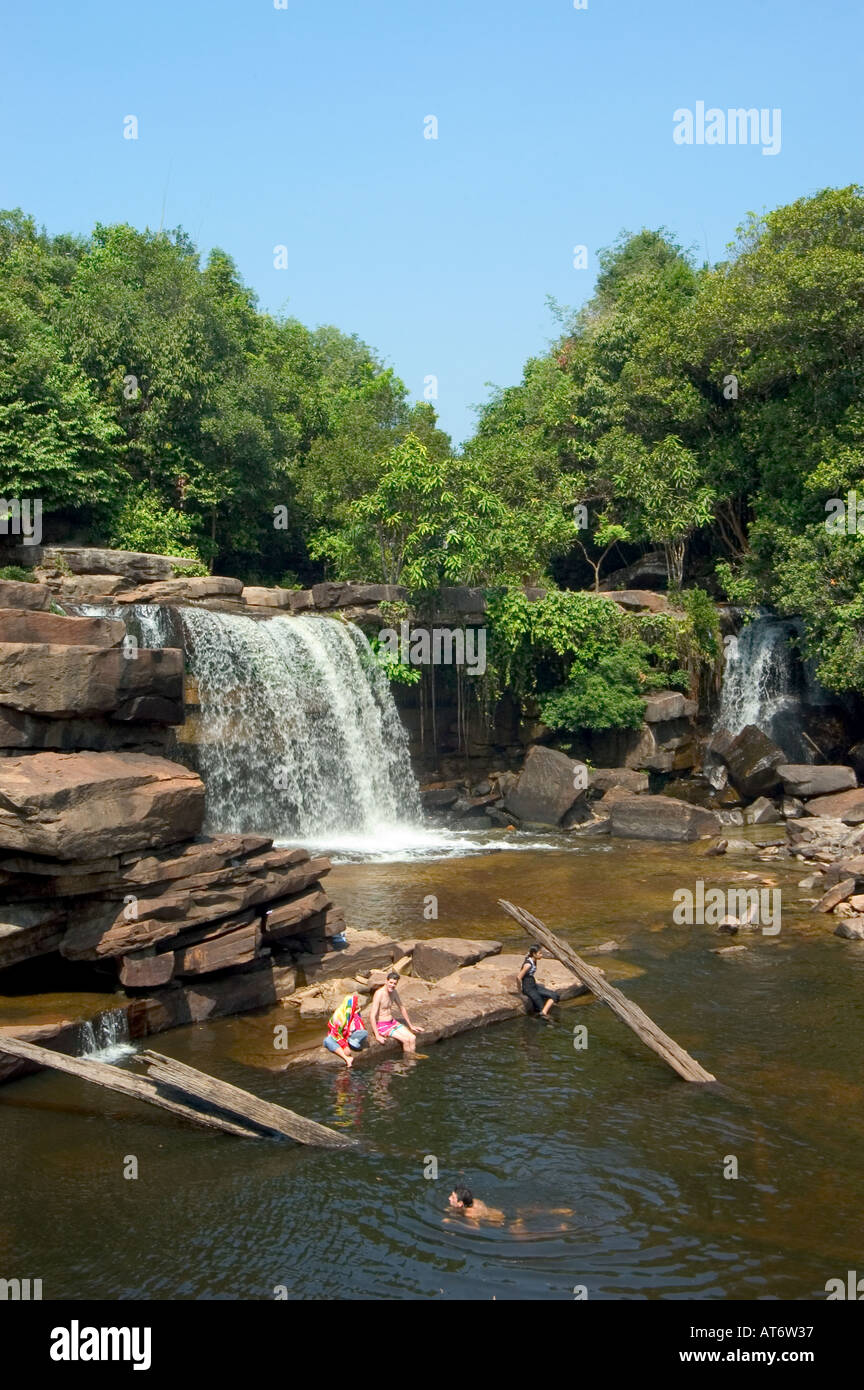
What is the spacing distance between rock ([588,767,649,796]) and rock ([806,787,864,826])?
4364 millimetres

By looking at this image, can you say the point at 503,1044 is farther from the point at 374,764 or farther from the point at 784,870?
the point at 374,764

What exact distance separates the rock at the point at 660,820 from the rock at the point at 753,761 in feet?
7.05

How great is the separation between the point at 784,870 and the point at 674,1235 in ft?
48.0

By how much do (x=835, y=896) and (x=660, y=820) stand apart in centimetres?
729

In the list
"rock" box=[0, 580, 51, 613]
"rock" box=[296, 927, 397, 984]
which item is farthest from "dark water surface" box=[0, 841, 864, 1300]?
"rock" box=[0, 580, 51, 613]

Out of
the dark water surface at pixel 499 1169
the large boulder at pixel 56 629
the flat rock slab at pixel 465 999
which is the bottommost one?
the dark water surface at pixel 499 1169

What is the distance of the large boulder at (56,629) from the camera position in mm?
14836

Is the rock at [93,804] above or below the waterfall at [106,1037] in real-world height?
above

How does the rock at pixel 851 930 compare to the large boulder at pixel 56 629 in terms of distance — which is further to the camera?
the rock at pixel 851 930

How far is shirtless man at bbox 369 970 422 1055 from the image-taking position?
44.9ft

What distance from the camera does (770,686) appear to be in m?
32.6

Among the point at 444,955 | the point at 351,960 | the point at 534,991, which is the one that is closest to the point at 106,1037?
the point at 351,960

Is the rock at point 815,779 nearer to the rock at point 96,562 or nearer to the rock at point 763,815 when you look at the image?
the rock at point 763,815

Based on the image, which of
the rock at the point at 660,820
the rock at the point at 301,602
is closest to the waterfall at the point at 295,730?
the rock at the point at 301,602
